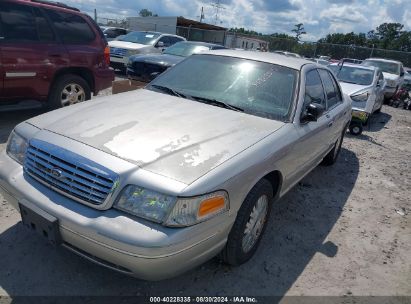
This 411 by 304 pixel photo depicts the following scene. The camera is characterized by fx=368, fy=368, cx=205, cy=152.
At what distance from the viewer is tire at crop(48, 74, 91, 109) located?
6.20m

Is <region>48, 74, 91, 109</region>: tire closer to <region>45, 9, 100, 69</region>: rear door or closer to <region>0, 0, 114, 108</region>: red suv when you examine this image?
<region>0, 0, 114, 108</region>: red suv

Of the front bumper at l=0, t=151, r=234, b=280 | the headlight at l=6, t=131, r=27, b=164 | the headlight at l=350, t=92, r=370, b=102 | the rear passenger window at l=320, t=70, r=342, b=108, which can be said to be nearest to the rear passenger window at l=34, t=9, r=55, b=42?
the headlight at l=6, t=131, r=27, b=164

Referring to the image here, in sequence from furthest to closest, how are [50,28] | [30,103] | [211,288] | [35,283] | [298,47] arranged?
[298,47]
[30,103]
[50,28]
[211,288]
[35,283]

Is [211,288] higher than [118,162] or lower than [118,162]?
lower

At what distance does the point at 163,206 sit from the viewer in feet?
7.29

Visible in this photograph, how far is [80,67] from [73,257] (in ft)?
14.5

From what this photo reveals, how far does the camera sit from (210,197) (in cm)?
234

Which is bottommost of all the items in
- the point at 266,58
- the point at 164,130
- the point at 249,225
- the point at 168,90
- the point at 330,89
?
the point at 249,225

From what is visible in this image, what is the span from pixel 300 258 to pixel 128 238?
6.09ft

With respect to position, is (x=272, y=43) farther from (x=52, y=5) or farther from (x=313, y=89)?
(x=313, y=89)

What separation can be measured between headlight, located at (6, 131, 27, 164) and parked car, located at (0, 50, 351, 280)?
0.01 m

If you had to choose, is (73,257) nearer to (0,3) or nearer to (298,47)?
(0,3)

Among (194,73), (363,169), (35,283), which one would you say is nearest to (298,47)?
(363,169)

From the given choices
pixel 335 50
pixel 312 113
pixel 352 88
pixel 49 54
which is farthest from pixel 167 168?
pixel 335 50
